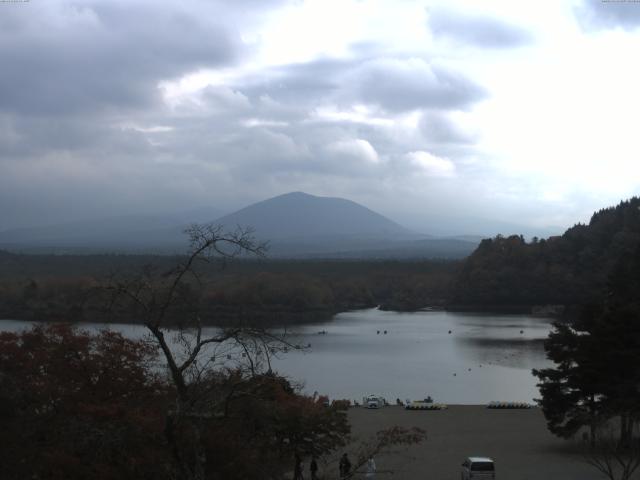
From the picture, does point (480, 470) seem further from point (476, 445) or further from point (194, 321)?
point (194, 321)

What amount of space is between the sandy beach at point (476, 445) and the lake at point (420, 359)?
2.32 m

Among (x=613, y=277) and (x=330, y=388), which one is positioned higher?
(x=613, y=277)

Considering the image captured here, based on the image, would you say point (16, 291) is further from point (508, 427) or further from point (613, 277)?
point (508, 427)

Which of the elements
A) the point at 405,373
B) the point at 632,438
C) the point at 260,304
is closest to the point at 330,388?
the point at 405,373

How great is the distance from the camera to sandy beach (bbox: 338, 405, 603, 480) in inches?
341

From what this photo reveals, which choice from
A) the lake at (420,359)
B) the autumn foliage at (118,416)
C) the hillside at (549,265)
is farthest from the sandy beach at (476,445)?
the hillside at (549,265)

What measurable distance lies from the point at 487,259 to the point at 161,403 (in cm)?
4671

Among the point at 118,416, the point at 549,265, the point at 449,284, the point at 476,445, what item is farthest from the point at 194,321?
the point at 449,284

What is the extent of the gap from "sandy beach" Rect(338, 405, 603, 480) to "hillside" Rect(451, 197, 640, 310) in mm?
30056

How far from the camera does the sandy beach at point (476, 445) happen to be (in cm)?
867

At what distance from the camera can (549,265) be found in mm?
47531

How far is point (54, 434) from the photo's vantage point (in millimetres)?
5543

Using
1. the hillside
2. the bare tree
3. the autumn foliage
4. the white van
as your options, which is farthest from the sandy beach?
the hillside

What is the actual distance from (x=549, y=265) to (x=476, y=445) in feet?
127
